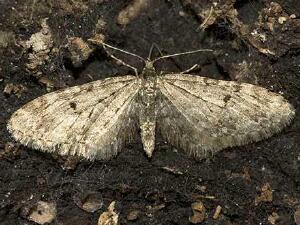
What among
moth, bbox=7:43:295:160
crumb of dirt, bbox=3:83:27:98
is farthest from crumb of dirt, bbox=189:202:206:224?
crumb of dirt, bbox=3:83:27:98

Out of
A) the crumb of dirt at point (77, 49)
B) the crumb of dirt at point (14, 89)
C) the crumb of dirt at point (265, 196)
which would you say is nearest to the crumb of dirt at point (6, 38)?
the crumb of dirt at point (14, 89)

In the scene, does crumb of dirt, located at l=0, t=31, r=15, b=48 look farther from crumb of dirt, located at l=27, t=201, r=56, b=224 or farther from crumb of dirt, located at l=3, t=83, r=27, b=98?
crumb of dirt, located at l=27, t=201, r=56, b=224

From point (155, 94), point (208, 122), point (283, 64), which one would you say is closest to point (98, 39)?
point (155, 94)

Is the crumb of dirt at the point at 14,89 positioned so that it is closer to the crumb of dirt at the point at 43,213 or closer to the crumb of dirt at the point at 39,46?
the crumb of dirt at the point at 39,46

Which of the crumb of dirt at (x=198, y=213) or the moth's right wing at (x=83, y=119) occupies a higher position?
the moth's right wing at (x=83, y=119)

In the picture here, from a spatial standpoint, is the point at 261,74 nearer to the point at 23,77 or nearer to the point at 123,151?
the point at 123,151

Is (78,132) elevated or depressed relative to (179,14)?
depressed

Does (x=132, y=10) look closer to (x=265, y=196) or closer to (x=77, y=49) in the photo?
(x=77, y=49)

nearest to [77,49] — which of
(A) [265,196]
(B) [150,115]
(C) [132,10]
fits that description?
(C) [132,10]
